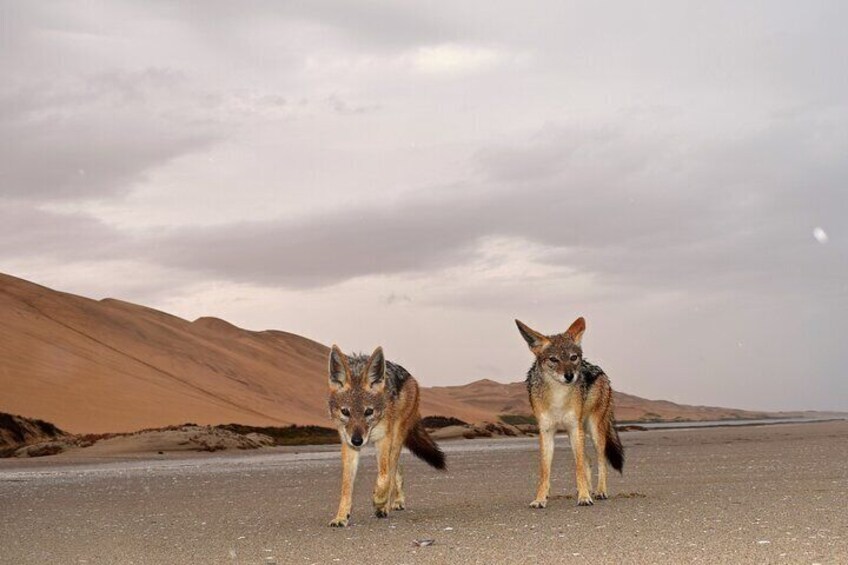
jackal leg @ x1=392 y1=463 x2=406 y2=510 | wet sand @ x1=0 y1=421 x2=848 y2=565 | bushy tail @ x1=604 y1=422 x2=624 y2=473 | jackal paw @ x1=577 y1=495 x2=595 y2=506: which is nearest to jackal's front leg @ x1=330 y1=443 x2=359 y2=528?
wet sand @ x1=0 y1=421 x2=848 y2=565

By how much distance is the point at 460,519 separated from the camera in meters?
8.64

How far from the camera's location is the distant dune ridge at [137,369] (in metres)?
42.3

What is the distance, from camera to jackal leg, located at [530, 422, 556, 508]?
9.23 meters

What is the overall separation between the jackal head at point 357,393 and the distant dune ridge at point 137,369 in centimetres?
3258

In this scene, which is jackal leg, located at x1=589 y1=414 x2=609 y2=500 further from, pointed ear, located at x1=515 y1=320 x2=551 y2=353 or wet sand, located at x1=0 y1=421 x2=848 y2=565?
pointed ear, located at x1=515 y1=320 x2=551 y2=353

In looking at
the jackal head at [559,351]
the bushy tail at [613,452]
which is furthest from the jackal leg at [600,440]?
Answer: the jackal head at [559,351]

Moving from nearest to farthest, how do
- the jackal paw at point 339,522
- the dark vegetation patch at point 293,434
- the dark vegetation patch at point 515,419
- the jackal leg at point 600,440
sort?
the jackal paw at point 339,522 < the jackal leg at point 600,440 < the dark vegetation patch at point 293,434 < the dark vegetation patch at point 515,419

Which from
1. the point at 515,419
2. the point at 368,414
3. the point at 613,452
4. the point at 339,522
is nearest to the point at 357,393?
the point at 368,414

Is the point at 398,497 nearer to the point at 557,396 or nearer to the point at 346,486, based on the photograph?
the point at 346,486

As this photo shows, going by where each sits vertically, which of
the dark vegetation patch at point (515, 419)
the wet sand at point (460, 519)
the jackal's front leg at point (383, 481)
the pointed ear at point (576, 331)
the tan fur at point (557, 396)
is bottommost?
the dark vegetation patch at point (515, 419)

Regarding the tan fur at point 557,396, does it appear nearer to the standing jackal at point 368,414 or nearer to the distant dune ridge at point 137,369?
the standing jackal at point 368,414

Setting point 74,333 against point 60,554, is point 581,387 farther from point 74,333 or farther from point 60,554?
point 74,333

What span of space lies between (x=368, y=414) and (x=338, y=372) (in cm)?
48

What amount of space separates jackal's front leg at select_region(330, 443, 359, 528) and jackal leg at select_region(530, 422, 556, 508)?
173cm
